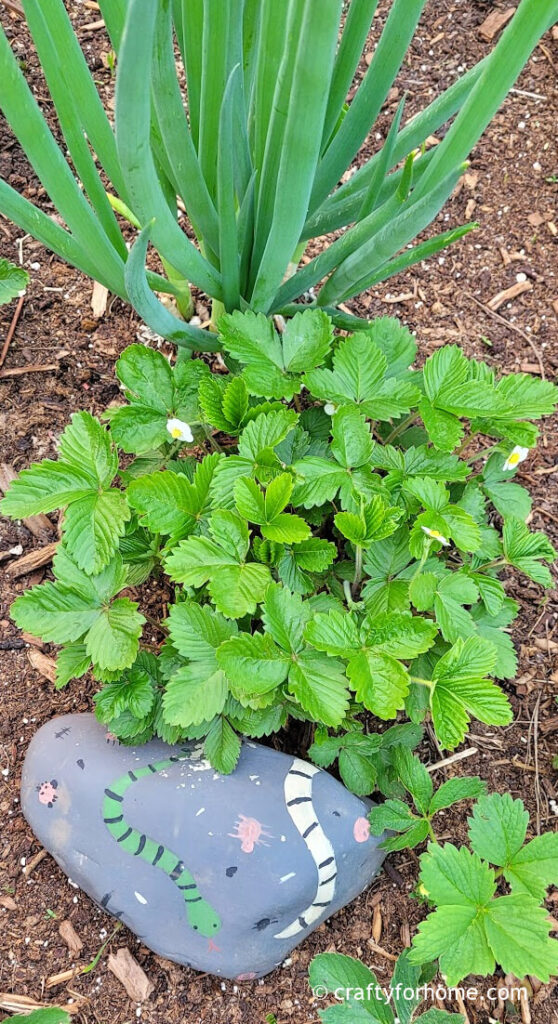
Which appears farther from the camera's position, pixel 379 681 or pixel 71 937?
pixel 71 937

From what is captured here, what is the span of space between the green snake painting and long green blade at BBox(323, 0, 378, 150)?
3.89 feet

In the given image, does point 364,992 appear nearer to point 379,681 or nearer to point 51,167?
point 379,681

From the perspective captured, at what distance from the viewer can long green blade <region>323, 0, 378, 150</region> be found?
121 cm

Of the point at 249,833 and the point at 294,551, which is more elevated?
the point at 294,551

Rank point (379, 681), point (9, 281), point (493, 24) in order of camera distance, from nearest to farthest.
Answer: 1. point (379, 681)
2. point (9, 281)
3. point (493, 24)

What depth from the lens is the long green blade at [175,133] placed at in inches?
44.6

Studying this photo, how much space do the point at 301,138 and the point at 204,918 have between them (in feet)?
4.02

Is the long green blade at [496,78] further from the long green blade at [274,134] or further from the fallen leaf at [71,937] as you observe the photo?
the fallen leaf at [71,937]

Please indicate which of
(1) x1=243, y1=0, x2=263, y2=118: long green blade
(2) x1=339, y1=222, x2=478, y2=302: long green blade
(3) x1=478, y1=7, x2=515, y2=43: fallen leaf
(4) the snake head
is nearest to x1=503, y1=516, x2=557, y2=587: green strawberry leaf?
(2) x1=339, y1=222, x2=478, y2=302: long green blade

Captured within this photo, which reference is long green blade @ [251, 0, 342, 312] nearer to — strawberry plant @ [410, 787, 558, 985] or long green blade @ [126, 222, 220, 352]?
long green blade @ [126, 222, 220, 352]

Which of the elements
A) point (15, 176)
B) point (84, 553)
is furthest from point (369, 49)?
point (84, 553)

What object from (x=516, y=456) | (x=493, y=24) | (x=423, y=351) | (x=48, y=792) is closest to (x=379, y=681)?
(x=516, y=456)

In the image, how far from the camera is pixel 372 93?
125cm

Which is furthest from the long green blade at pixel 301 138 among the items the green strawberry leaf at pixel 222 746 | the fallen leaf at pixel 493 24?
the fallen leaf at pixel 493 24
